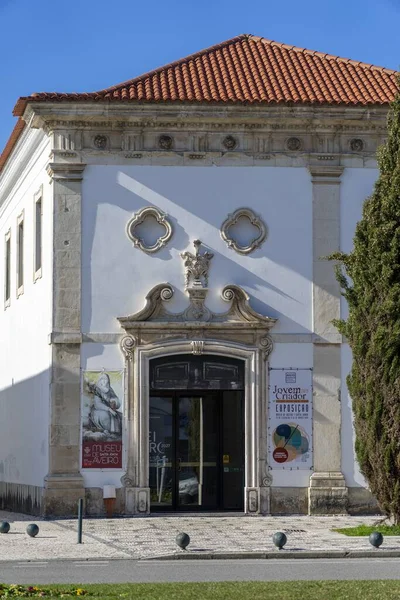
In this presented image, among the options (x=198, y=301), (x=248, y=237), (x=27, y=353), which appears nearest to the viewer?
(x=198, y=301)

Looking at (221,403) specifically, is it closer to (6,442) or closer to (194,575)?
(6,442)

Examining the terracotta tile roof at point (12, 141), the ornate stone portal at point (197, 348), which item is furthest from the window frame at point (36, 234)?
the ornate stone portal at point (197, 348)

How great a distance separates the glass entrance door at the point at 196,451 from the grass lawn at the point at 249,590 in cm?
1127

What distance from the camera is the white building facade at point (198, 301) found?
2670cm

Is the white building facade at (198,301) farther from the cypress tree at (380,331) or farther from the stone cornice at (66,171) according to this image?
the cypress tree at (380,331)

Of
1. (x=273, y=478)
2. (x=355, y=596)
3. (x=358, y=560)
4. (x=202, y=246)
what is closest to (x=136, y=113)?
(x=202, y=246)

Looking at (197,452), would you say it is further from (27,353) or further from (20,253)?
(20,253)

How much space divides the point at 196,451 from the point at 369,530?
520 cm

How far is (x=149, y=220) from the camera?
2741 centimetres

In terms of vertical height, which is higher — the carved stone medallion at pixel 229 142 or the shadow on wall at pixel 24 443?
the carved stone medallion at pixel 229 142

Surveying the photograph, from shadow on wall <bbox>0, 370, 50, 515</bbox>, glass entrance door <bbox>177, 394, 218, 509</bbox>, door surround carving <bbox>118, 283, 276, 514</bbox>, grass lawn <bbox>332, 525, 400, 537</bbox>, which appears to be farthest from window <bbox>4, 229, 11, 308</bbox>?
grass lawn <bbox>332, 525, 400, 537</bbox>

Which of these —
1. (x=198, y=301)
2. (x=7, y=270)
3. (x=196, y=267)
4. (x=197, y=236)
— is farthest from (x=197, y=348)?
(x=7, y=270)

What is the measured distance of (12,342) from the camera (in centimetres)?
3312

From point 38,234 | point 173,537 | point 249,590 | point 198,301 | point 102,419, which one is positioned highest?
point 38,234
